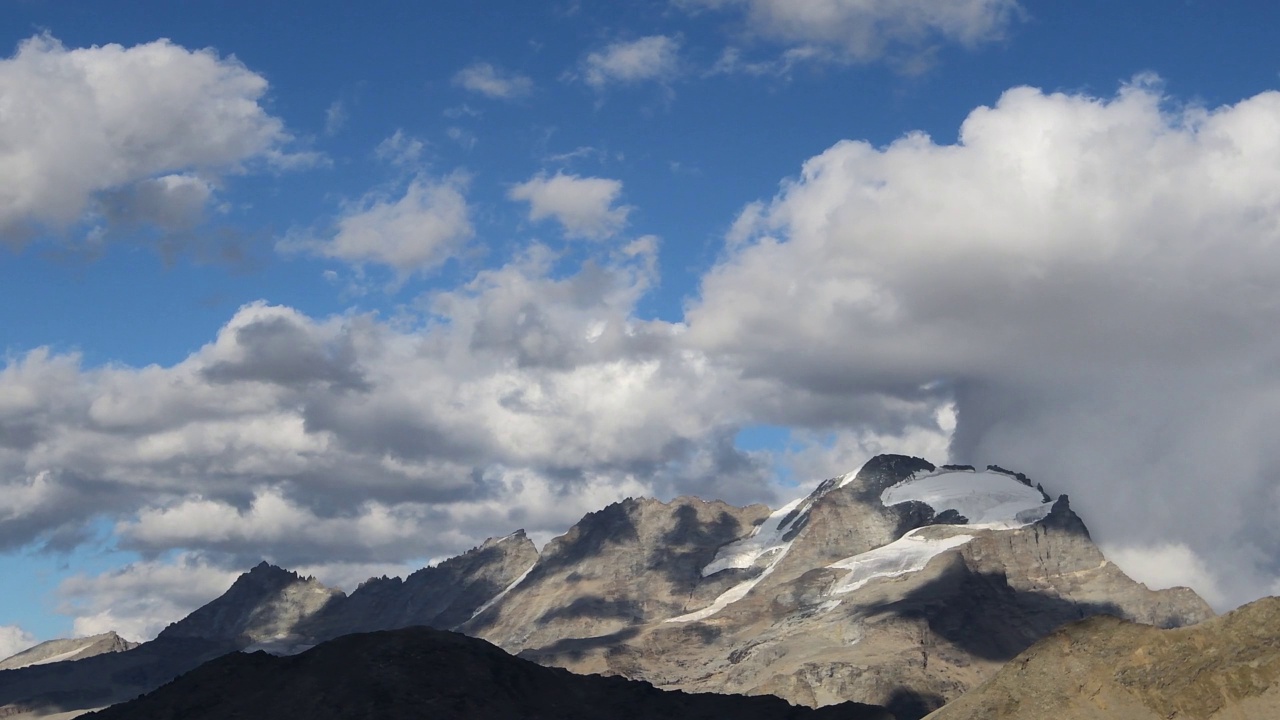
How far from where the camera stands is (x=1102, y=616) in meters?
199

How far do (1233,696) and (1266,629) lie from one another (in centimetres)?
1329

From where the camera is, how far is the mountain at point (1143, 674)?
17175cm

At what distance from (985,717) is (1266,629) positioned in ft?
117

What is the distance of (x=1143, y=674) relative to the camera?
183 meters

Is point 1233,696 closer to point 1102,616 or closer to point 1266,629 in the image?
point 1266,629

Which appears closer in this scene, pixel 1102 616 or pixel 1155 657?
pixel 1155 657

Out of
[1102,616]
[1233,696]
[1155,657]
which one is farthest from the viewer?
[1102,616]

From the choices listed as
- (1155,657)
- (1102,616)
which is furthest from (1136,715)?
(1102,616)

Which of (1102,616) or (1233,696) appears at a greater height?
(1102,616)

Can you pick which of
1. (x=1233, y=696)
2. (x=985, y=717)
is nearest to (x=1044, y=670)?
(x=985, y=717)

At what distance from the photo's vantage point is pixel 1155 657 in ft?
607

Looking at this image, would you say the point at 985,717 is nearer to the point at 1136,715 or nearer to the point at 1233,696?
the point at 1136,715

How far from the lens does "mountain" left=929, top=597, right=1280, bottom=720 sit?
17175 centimetres

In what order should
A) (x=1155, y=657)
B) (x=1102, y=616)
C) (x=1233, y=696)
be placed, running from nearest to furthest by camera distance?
(x=1233, y=696) < (x=1155, y=657) < (x=1102, y=616)
